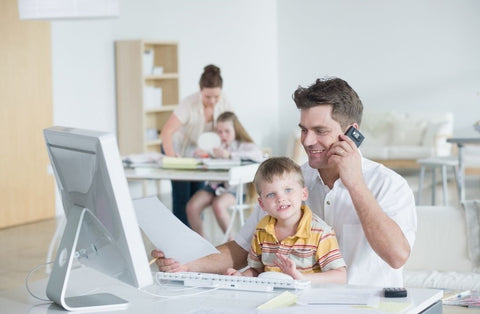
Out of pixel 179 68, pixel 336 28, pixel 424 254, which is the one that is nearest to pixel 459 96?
pixel 336 28

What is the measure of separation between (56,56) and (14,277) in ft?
10.9

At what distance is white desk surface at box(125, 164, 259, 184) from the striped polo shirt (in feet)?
9.14

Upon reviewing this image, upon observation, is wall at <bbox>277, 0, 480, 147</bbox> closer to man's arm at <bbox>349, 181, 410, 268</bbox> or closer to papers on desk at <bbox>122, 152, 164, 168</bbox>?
papers on desk at <bbox>122, 152, 164, 168</bbox>

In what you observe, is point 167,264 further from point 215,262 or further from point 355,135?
point 355,135

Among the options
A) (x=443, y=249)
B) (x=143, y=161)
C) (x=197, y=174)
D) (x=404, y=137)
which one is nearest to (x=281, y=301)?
(x=443, y=249)

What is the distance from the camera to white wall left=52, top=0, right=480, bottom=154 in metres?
11.5

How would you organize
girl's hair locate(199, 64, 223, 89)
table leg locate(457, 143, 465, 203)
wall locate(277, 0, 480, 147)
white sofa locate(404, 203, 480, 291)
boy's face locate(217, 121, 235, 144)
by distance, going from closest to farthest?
white sofa locate(404, 203, 480, 291) < boy's face locate(217, 121, 235, 144) < girl's hair locate(199, 64, 223, 89) < table leg locate(457, 143, 465, 203) < wall locate(277, 0, 480, 147)

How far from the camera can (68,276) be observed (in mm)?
2172

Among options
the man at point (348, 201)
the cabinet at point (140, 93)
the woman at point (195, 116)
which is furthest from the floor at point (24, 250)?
the man at point (348, 201)

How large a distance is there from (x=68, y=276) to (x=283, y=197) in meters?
0.67

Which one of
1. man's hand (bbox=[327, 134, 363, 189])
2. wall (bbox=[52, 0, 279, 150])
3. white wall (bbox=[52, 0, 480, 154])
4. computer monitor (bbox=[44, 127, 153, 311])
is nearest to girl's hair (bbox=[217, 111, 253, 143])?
wall (bbox=[52, 0, 279, 150])

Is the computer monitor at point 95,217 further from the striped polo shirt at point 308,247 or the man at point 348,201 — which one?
the striped polo shirt at point 308,247

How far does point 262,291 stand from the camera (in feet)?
7.41

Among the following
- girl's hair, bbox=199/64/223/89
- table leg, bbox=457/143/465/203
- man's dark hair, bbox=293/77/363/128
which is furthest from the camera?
table leg, bbox=457/143/465/203
